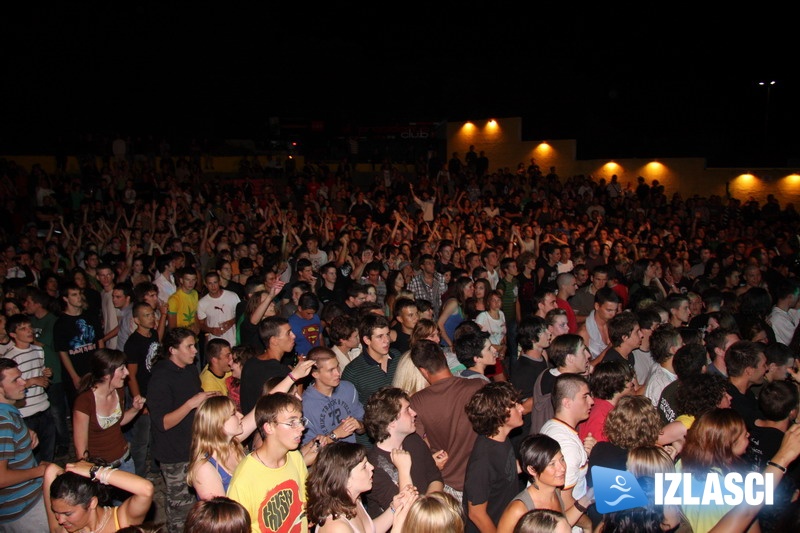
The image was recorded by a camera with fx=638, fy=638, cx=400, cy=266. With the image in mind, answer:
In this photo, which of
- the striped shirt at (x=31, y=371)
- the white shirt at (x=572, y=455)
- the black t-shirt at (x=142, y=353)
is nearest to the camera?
the white shirt at (x=572, y=455)

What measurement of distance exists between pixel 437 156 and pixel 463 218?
1002 centimetres

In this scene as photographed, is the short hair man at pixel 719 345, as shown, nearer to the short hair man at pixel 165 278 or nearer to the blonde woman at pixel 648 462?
the blonde woman at pixel 648 462

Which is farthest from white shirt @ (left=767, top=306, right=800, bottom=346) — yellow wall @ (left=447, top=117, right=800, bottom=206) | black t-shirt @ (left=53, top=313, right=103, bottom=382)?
yellow wall @ (left=447, top=117, right=800, bottom=206)

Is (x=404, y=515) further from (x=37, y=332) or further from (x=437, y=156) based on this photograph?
(x=437, y=156)

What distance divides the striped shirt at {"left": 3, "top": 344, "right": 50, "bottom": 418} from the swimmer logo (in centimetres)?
484

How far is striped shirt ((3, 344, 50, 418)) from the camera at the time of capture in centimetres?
553

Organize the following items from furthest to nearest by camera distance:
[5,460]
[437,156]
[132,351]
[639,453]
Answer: [437,156] → [132,351] → [5,460] → [639,453]

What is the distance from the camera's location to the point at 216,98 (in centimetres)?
3284

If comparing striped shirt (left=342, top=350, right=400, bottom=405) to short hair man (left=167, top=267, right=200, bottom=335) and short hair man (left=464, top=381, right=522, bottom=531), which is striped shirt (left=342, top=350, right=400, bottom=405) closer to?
short hair man (left=464, top=381, right=522, bottom=531)

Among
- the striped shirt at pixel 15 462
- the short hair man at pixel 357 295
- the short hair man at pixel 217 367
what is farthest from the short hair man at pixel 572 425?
the short hair man at pixel 357 295

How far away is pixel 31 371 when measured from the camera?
18.6 ft

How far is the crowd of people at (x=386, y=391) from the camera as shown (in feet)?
11.0

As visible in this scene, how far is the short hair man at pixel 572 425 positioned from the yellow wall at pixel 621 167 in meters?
17.8

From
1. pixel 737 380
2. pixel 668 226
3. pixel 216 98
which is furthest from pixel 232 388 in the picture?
pixel 216 98
